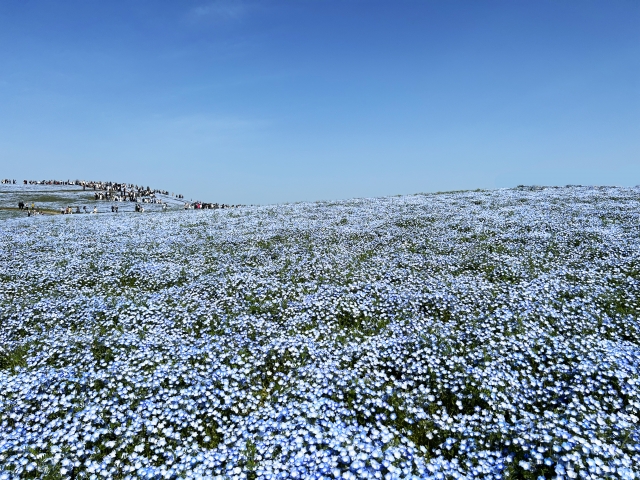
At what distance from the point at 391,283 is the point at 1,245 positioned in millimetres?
24093

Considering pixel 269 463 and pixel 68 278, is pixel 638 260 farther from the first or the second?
pixel 68 278

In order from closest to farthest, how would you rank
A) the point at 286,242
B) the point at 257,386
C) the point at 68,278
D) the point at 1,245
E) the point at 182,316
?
the point at 257,386 → the point at 182,316 → the point at 68,278 → the point at 286,242 → the point at 1,245

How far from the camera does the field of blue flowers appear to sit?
5.70 metres

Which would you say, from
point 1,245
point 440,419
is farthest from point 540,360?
point 1,245

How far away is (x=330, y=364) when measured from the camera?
8.20 m

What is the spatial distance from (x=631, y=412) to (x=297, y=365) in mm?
6319

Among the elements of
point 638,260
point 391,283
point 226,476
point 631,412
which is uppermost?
point 638,260

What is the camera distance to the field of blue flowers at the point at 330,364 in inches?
225

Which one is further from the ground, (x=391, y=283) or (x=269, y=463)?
(x=391, y=283)

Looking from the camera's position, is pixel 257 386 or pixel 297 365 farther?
pixel 297 365

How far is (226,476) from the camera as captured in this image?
545 centimetres

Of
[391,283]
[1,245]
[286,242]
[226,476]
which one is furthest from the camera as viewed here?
[1,245]

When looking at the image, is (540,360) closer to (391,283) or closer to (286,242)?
(391,283)

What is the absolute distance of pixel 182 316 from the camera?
36.3 ft
